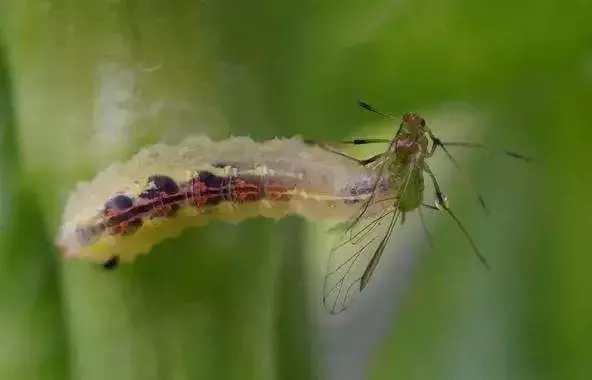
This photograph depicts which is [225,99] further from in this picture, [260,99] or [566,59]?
[566,59]

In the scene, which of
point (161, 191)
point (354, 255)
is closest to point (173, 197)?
point (161, 191)

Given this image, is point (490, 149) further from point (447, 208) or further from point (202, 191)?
point (202, 191)

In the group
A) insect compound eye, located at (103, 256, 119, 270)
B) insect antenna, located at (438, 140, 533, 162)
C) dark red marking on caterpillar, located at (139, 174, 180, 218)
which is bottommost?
insect compound eye, located at (103, 256, 119, 270)

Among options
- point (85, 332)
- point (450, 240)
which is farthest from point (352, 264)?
point (85, 332)

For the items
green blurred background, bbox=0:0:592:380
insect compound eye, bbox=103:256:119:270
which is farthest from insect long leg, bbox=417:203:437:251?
insect compound eye, bbox=103:256:119:270

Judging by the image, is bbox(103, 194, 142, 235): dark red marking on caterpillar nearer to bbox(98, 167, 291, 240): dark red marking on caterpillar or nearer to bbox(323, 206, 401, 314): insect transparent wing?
bbox(98, 167, 291, 240): dark red marking on caterpillar

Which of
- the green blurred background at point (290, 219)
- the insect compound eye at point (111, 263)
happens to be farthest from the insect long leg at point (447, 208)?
the insect compound eye at point (111, 263)
